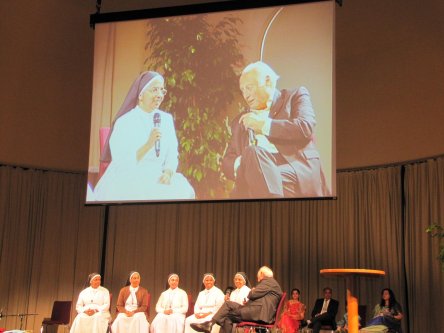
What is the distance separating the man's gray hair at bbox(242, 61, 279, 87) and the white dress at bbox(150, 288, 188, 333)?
10.4 ft

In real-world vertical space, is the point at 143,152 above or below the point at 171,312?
above

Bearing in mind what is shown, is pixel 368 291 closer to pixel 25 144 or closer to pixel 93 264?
pixel 93 264

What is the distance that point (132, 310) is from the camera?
27.3 ft

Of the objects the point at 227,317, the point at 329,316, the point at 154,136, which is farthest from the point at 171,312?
the point at 154,136

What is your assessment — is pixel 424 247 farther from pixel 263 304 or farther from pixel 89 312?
pixel 89 312

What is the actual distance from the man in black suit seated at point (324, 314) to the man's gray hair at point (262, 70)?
10.3 feet

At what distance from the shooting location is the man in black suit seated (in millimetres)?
8062

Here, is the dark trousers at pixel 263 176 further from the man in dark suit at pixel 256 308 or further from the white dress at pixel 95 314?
the white dress at pixel 95 314

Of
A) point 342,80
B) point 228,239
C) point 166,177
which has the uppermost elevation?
point 342,80

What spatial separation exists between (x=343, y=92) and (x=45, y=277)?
598 cm

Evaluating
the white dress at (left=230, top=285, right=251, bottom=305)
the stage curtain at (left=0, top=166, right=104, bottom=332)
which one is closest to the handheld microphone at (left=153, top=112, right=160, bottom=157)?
the white dress at (left=230, top=285, right=251, bottom=305)

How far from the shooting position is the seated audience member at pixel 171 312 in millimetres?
8062

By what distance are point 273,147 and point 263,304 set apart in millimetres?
2148

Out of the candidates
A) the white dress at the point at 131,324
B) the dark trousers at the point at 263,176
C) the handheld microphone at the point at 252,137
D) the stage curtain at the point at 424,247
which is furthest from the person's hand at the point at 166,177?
the stage curtain at the point at 424,247
